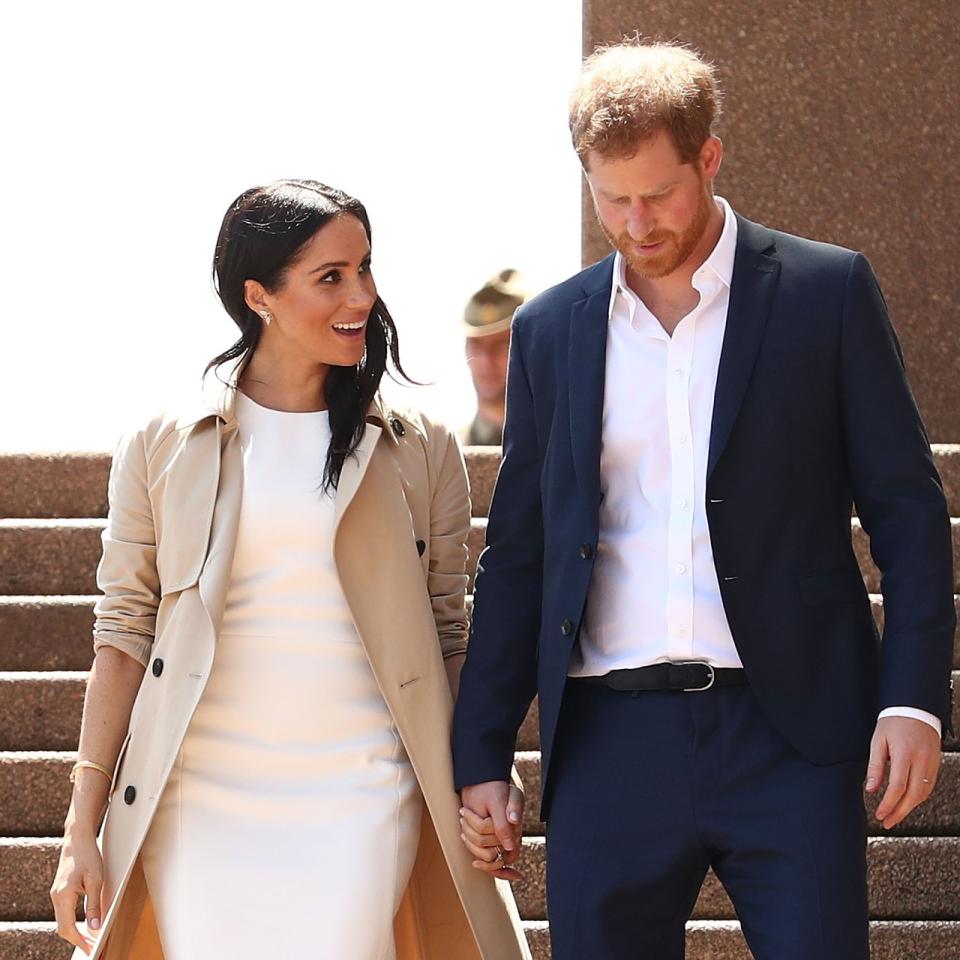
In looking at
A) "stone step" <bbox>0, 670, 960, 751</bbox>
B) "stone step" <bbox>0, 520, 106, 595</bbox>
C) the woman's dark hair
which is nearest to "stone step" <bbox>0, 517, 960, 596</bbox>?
"stone step" <bbox>0, 520, 106, 595</bbox>

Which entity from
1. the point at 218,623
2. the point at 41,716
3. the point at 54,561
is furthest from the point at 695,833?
the point at 54,561

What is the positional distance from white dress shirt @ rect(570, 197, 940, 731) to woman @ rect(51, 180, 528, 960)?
0.46m

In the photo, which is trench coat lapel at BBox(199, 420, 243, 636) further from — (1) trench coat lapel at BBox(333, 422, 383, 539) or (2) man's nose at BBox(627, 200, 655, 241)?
(2) man's nose at BBox(627, 200, 655, 241)

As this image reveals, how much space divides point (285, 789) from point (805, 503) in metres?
1.18

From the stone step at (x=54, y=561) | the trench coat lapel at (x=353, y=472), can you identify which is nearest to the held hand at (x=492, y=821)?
the trench coat lapel at (x=353, y=472)

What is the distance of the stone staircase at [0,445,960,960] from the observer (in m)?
4.60

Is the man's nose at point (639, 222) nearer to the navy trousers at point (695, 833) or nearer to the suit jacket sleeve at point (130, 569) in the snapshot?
the navy trousers at point (695, 833)

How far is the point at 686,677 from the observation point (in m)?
3.15

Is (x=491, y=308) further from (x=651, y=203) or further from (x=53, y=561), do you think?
(x=651, y=203)

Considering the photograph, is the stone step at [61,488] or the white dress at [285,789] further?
the stone step at [61,488]

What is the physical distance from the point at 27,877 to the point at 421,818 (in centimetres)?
165

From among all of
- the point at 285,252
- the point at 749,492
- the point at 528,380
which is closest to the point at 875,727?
the point at 749,492

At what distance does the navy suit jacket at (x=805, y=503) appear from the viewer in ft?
10.2

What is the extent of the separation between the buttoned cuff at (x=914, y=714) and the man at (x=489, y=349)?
4.04m
